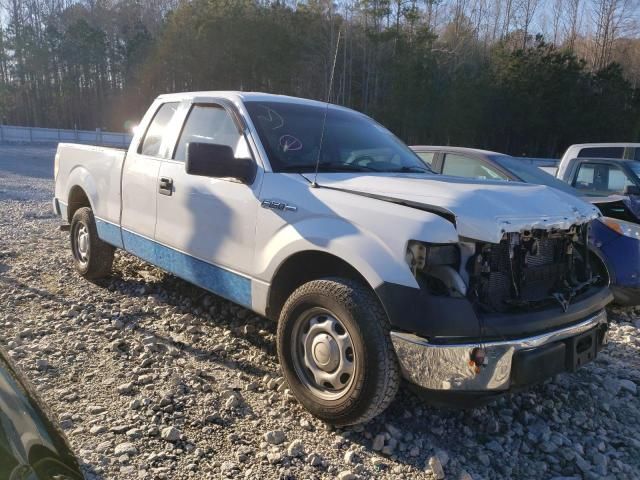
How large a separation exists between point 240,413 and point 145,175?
2.32 metres

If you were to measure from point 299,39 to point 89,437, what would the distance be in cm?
4751

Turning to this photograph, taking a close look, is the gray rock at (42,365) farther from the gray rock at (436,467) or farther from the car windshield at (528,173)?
the car windshield at (528,173)

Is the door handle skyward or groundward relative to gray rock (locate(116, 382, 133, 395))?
skyward

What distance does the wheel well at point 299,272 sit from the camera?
331 cm

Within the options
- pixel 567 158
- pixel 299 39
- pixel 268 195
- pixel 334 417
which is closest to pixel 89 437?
pixel 334 417

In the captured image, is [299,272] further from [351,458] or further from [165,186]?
[165,186]

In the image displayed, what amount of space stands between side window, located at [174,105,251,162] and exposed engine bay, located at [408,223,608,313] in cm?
164

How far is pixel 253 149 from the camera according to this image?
12.4 ft

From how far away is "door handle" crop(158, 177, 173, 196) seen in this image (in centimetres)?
429

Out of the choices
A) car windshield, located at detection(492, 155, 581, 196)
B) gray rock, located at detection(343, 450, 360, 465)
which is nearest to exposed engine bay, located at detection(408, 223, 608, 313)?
gray rock, located at detection(343, 450, 360, 465)

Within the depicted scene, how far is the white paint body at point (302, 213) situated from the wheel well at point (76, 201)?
1065mm

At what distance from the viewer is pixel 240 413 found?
325cm

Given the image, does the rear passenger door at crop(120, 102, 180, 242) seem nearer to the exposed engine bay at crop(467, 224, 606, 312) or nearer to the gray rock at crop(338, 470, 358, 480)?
the gray rock at crop(338, 470, 358, 480)

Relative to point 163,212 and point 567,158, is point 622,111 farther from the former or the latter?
point 163,212
